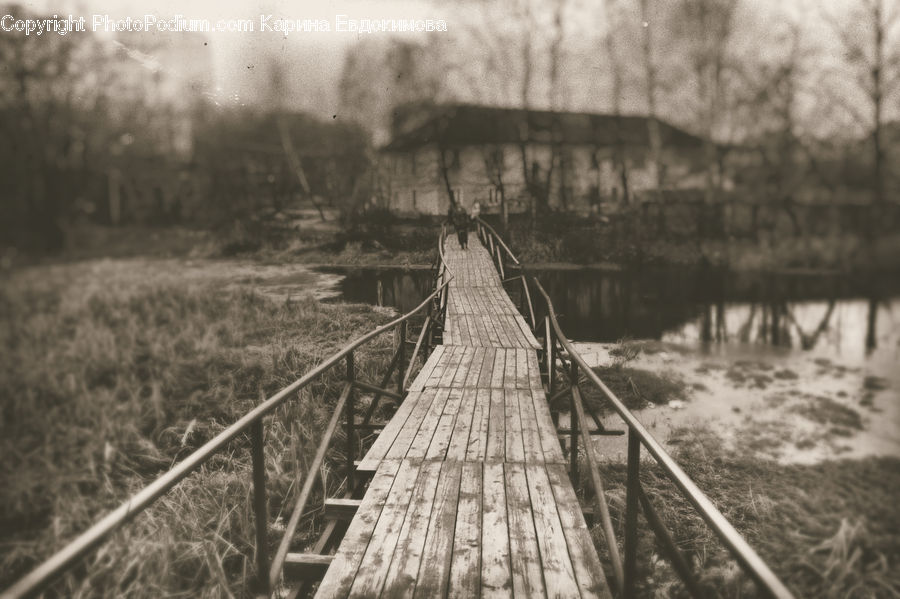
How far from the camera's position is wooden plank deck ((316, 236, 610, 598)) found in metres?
1.49

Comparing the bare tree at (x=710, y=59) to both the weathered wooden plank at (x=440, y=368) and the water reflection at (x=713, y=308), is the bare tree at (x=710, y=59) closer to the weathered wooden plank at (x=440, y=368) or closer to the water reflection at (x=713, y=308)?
the water reflection at (x=713, y=308)

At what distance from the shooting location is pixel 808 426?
2.83m

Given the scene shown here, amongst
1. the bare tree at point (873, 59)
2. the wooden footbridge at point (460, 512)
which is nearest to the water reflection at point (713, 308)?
the bare tree at point (873, 59)

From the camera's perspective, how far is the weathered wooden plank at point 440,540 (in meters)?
1.47

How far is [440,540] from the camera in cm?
169

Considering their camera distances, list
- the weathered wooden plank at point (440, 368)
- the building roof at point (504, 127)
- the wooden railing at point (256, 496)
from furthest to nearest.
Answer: the building roof at point (504, 127), the weathered wooden plank at point (440, 368), the wooden railing at point (256, 496)

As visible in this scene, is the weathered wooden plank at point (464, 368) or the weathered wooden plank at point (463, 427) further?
the weathered wooden plank at point (464, 368)

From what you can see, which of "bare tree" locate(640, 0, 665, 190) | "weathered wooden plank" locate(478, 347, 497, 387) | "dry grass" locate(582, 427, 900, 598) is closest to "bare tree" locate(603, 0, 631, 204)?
"bare tree" locate(640, 0, 665, 190)

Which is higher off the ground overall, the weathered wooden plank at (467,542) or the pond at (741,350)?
the pond at (741,350)

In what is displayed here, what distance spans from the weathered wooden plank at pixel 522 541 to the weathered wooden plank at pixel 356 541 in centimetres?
47

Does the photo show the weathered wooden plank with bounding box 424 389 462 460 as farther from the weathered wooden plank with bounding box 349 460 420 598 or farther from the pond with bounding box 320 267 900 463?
the pond with bounding box 320 267 900 463

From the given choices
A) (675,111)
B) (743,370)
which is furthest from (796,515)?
(675,111)

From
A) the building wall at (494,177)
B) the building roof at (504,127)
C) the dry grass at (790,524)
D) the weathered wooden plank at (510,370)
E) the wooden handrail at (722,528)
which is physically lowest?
the dry grass at (790,524)

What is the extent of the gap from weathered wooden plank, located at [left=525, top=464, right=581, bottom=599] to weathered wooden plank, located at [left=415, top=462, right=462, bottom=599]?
0.29 metres
